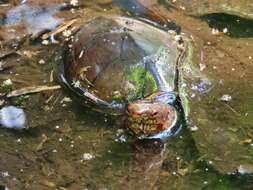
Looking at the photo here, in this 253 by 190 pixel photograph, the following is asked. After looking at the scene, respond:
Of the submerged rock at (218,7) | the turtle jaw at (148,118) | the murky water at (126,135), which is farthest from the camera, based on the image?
the submerged rock at (218,7)

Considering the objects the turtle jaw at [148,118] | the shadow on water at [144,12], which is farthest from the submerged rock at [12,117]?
the shadow on water at [144,12]

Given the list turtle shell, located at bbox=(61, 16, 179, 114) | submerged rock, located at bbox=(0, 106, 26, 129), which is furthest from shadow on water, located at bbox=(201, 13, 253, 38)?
submerged rock, located at bbox=(0, 106, 26, 129)

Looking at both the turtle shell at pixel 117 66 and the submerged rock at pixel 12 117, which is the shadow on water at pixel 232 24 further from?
the submerged rock at pixel 12 117

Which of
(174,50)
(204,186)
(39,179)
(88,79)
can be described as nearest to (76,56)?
(88,79)

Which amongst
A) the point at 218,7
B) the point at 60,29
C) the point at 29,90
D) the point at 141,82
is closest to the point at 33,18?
the point at 60,29

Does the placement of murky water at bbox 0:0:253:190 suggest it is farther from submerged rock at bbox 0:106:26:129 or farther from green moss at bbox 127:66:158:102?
green moss at bbox 127:66:158:102

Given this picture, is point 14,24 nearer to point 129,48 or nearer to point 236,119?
point 129,48
